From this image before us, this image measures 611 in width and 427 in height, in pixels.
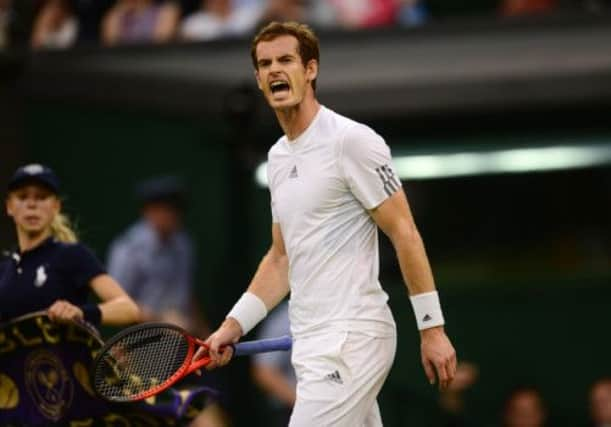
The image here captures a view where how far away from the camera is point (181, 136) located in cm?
1270

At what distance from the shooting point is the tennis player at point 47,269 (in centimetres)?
727

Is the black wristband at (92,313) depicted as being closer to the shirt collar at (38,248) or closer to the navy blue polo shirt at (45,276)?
the navy blue polo shirt at (45,276)

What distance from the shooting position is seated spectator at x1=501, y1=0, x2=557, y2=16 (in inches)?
481

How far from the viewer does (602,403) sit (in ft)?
36.1

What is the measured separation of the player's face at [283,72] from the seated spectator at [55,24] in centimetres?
783

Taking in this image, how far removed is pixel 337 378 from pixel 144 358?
2.82 ft

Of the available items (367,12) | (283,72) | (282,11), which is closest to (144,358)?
(283,72)

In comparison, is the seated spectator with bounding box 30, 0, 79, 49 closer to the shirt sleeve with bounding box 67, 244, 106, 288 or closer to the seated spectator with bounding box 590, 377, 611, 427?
the seated spectator with bounding box 590, 377, 611, 427

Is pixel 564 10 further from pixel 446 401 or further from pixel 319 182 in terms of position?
pixel 319 182

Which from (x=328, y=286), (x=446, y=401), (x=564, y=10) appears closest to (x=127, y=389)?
(x=328, y=286)

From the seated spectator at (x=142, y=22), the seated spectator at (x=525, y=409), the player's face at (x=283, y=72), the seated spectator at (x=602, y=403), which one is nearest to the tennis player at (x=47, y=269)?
the player's face at (x=283, y=72)

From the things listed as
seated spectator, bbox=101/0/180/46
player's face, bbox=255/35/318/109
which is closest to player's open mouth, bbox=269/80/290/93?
player's face, bbox=255/35/318/109

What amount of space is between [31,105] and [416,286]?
7.46 m

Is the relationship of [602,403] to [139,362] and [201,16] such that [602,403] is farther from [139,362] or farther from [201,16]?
[139,362]
